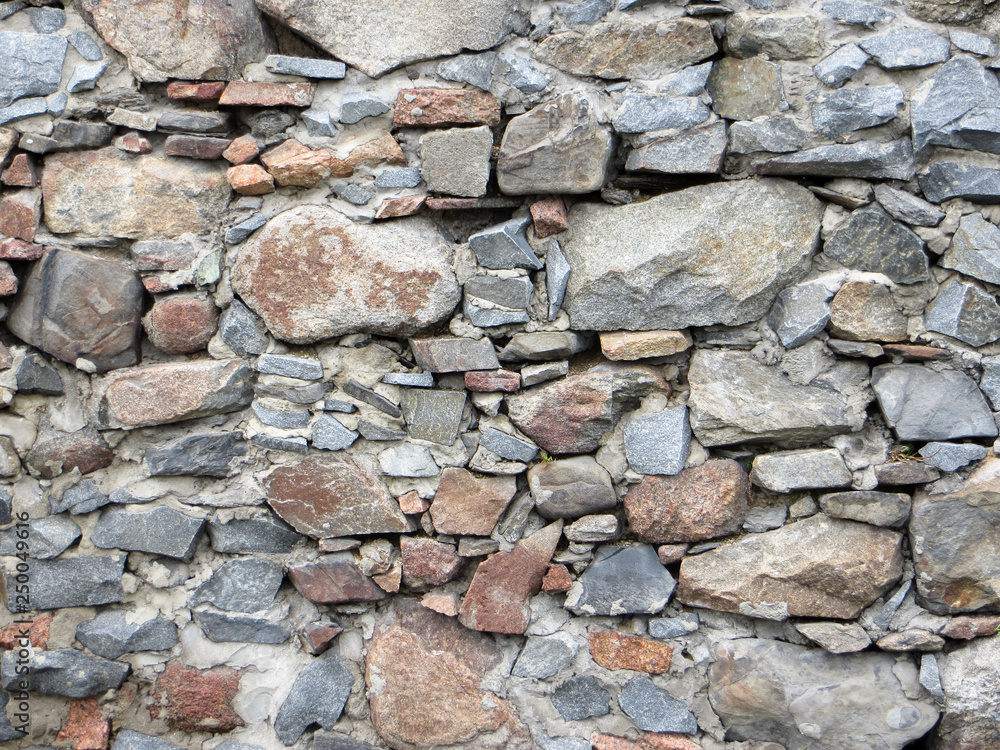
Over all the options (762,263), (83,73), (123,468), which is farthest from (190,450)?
(762,263)

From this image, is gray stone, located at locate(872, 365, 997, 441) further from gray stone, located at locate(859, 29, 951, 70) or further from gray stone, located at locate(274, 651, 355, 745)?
gray stone, located at locate(274, 651, 355, 745)

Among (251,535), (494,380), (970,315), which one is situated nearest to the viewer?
(970,315)

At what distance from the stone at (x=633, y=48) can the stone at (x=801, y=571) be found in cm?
130

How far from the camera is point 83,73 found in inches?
85.8

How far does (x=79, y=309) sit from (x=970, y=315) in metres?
2.45

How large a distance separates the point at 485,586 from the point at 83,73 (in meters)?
1.90

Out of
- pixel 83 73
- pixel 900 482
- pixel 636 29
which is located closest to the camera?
pixel 900 482

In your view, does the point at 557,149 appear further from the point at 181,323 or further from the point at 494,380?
the point at 181,323

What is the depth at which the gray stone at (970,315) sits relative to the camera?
1.88 meters

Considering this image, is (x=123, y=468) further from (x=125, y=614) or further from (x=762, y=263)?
(x=762, y=263)

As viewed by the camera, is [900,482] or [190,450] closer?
[900,482]

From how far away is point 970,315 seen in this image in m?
1.88

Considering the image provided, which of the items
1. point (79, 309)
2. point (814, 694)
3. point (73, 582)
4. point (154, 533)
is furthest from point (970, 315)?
point (73, 582)

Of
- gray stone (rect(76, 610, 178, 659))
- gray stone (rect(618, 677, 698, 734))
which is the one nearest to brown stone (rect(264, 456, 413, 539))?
gray stone (rect(76, 610, 178, 659))
